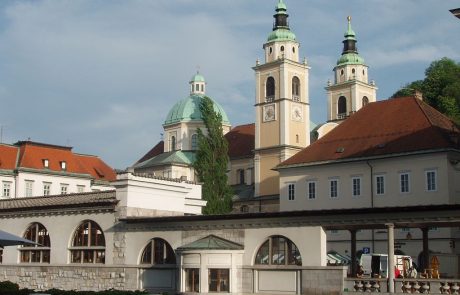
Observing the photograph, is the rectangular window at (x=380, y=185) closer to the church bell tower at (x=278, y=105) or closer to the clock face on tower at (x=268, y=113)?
the church bell tower at (x=278, y=105)

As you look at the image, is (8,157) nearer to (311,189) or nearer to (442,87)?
(311,189)

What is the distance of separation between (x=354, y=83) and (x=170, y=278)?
2673 inches

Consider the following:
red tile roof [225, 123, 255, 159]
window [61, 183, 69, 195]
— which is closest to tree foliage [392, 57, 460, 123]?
red tile roof [225, 123, 255, 159]

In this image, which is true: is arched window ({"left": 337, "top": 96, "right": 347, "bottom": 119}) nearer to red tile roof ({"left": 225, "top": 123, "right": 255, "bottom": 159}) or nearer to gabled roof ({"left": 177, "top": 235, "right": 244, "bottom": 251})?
red tile roof ({"left": 225, "top": 123, "right": 255, "bottom": 159})

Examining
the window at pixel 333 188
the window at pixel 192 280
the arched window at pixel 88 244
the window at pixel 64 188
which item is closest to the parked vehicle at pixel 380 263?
the window at pixel 192 280

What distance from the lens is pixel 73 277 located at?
38.8m

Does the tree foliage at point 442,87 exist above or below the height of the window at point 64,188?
above

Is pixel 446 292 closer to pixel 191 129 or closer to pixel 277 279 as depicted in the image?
pixel 277 279

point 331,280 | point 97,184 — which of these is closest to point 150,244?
point 331,280

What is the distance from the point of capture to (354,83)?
98.6 metres

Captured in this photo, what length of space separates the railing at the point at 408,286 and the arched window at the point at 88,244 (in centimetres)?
1415

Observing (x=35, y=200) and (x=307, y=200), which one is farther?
(x=307, y=200)

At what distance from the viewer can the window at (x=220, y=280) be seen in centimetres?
3262

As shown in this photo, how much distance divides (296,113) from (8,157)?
1196 inches
